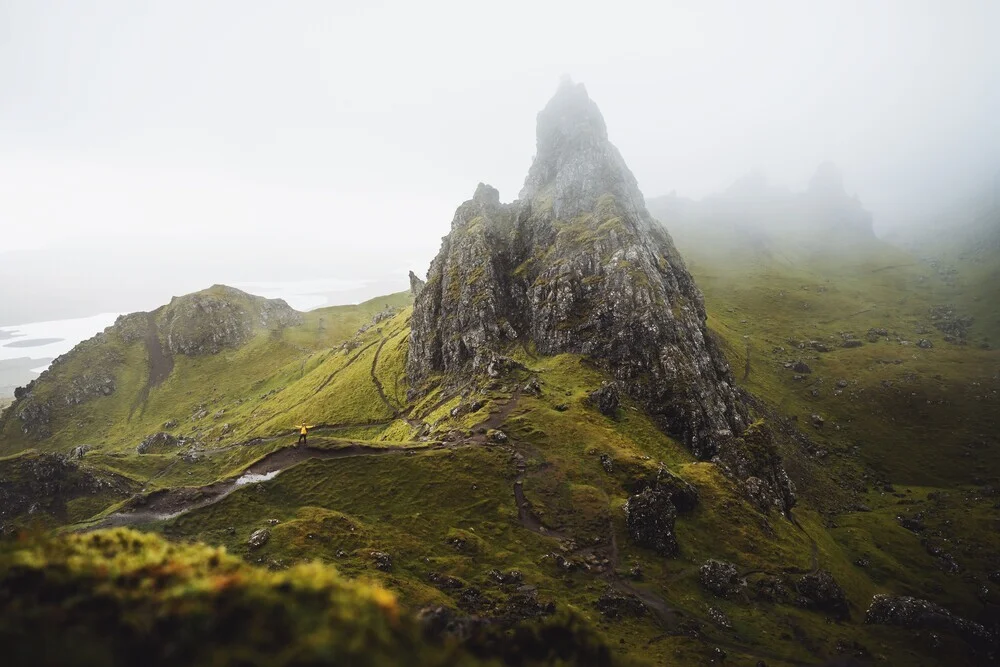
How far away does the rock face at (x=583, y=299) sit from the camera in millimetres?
95438

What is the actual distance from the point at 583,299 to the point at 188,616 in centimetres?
10955

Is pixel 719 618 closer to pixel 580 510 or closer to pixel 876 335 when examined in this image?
pixel 580 510

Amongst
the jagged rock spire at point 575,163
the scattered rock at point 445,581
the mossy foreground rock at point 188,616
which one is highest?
the jagged rock spire at point 575,163

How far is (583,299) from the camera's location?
115 metres

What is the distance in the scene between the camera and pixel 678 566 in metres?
55.5

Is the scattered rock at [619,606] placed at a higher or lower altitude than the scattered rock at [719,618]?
higher

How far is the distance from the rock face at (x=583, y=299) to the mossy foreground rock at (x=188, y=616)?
286 ft

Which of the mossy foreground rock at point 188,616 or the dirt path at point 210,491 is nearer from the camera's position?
the mossy foreground rock at point 188,616

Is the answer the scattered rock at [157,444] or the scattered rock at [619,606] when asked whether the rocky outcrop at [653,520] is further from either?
the scattered rock at [157,444]

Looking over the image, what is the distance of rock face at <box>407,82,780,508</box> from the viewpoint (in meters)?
95.4

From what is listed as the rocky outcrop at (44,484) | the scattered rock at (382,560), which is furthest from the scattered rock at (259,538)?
the rocky outcrop at (44,484)

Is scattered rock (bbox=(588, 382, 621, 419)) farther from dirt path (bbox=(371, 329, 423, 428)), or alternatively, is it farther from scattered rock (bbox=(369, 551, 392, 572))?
scattered rock (bbox=(369, 551, 392, 572))

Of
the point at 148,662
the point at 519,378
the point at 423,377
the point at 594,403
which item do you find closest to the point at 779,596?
the point at 594,403

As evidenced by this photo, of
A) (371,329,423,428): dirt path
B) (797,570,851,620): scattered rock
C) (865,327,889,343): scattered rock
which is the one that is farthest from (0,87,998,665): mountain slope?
(865,327,889,343): scattered rock
